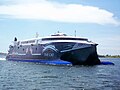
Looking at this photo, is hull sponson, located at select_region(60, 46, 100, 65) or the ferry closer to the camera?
hull sponson, located at select_region(60, 46, 100, 65)

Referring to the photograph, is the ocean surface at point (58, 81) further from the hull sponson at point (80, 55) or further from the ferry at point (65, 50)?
the ferry at point (65, 50)

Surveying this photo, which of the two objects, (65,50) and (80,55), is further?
(65,50)

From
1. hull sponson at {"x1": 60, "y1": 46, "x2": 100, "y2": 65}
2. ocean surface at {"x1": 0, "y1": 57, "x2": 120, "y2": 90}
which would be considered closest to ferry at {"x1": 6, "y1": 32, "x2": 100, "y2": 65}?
hull sponson at {"x1": 60, "y1": 46, "x2": 100, "y2": 65}

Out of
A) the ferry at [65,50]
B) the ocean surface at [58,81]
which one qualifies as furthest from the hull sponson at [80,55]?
the ocean surface at [58,81]

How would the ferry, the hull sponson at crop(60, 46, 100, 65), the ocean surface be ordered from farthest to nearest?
the ferry < the hull sponson at crop(60, 46, 100, 65) < the ocean surface

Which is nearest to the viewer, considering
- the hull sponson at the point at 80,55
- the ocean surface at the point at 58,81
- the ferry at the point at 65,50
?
the ocean surface at the point at 58,81

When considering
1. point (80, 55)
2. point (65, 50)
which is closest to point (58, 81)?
point (80, 55)

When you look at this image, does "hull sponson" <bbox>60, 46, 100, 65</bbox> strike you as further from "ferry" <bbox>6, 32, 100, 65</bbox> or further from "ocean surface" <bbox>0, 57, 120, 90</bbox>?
"ocean surface" <bbox>0, 57, 120, 90</bbox>

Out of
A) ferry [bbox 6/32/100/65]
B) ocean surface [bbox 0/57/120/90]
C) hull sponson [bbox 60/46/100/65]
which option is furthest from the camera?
ferry [bbox 6/32/100/65]

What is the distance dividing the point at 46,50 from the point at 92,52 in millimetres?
14025

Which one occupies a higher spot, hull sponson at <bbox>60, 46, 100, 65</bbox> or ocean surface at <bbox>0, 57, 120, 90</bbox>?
hull sponson at <bbox>60, 46, 100, 65</bbox>

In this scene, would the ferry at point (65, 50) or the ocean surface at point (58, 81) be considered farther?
the ferry at point (65, 50)

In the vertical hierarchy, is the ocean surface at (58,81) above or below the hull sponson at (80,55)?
below

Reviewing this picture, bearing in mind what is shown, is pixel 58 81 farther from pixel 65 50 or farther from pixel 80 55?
pixel 65 50
